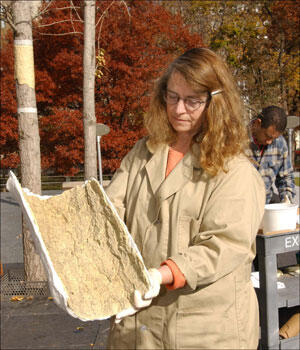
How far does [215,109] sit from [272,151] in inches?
97.7

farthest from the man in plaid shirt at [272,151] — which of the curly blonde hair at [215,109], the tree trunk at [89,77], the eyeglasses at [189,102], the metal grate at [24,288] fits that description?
the tree trunk at [89,77]

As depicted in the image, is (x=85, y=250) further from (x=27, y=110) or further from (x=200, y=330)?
(x=27, y=110)

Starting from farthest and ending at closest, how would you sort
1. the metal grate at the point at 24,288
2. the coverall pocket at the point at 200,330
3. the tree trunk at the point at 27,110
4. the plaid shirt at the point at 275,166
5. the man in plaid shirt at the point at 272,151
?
the metal grate at the point at 24,288 → the tree trunk at the point at 27,110 → the plaid shirt at the point at 275,166 → the man in plaid shirt at the point at 272,151 → the coverall pocket at the point at 200,330

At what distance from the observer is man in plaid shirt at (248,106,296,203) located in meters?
3.77

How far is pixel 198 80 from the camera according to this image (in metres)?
1.73

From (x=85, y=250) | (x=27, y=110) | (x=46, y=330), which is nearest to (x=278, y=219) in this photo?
(x=85, y=250)

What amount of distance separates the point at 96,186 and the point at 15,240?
735cm

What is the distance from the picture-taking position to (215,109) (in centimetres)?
177

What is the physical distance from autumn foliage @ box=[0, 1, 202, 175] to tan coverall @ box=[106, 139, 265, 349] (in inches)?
256

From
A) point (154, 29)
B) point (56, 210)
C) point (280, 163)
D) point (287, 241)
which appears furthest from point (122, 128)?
point (56, 210)

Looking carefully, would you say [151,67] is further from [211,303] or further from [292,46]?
[211,303]

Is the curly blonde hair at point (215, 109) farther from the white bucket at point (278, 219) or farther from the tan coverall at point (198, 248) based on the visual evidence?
the white bucket at point (278, 219)

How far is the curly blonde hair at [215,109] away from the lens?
1.72 m

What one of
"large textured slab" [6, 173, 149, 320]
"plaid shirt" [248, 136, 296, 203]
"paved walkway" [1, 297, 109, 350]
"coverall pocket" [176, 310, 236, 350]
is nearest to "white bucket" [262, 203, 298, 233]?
"plaid shirt" [248, 136, 296, 203]
